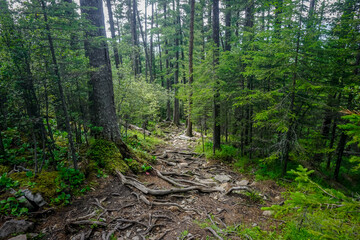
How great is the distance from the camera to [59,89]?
14.8ft

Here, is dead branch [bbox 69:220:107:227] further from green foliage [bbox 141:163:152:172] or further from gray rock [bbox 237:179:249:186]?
gray rock [bbox 237:179:249:186]

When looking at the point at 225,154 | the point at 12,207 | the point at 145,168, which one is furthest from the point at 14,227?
the point at 225,154

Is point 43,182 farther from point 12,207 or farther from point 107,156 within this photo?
point 107,156

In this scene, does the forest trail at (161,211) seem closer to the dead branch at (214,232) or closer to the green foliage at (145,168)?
the dead branch at (214,232)

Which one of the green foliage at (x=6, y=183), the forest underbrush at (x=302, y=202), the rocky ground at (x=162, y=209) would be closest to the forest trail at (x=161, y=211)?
the rocky ground at (x=162, y=209)

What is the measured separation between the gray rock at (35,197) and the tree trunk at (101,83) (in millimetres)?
2662

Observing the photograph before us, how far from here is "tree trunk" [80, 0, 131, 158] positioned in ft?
19.5

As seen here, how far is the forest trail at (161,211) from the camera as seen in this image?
3672mm

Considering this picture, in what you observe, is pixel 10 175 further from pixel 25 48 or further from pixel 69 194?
pixel 25 48

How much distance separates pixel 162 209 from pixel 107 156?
2.85 m

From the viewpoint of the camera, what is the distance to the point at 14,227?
10.4 ft

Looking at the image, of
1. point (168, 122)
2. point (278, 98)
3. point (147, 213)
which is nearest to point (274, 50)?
point (278, 98)

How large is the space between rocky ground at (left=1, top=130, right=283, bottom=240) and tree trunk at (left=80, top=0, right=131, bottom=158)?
1.95m

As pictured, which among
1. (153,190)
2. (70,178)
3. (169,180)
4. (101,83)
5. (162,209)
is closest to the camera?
(162,209)
